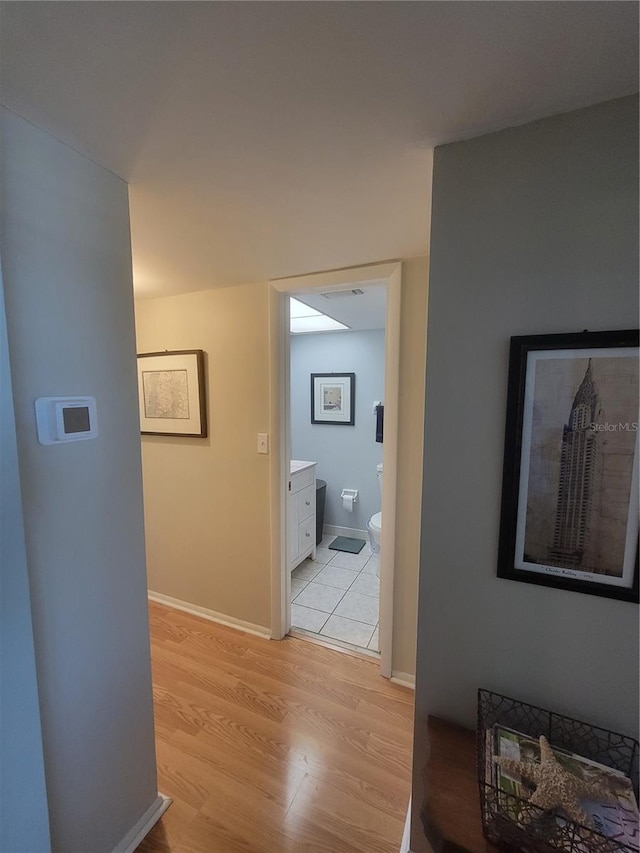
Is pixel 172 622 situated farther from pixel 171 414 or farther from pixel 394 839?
pixel 394 839

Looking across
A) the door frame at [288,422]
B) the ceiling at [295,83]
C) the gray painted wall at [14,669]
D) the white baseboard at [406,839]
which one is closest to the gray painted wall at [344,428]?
the door frame at [288,422]

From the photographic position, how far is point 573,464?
2.70ft

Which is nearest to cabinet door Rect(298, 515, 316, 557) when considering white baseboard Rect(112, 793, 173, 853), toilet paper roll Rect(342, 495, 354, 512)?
toilet paper roll Rect(342, 495, 354, 512)

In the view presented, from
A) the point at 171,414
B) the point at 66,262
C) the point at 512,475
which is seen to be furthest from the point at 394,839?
the point at 171,414

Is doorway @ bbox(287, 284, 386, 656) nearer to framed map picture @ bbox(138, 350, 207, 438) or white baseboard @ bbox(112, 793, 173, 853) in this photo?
framed map picture @ bbox(138, 350, 207, 438)

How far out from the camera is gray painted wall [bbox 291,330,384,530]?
11.4ft

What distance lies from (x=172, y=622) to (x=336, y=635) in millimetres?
1112

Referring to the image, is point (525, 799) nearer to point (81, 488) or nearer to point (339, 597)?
point (81, 488)

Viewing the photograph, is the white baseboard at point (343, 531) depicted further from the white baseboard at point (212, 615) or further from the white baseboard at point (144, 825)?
the white baseboard at point (144, 825)

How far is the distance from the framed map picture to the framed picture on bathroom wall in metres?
1.71

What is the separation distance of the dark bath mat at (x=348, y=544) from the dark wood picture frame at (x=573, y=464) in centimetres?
260

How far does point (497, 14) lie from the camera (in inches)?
22.8

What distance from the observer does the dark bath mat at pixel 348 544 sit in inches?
132

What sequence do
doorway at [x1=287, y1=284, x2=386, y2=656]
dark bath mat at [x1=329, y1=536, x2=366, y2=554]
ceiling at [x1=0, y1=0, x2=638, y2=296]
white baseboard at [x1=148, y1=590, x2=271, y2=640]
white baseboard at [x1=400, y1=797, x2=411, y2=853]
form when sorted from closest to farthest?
ceiling at [x1=0, y1=0, x2=638, y2=296] → white baseboard at [x1=400, y1=797, x2=411, y2=853] → white baseboard at [x1=148, y1=590, x2=271, y2=640] → doorway at [x1=287, y1=284, x2=386, y2=656] → dark bath mat at [x1=329, y1=536, x2=366, y2=554]
